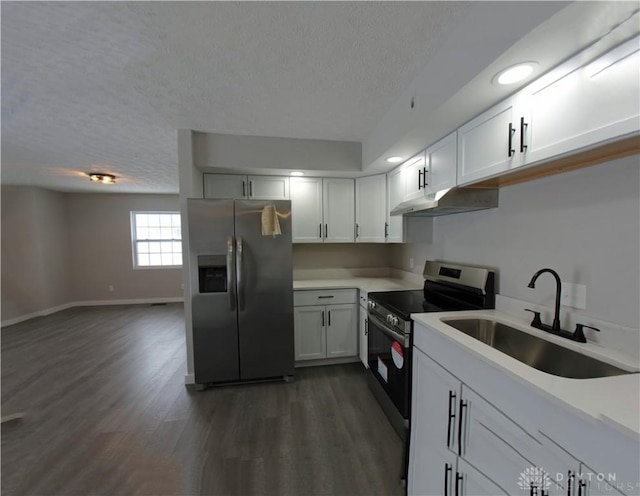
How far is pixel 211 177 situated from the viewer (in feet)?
9.35

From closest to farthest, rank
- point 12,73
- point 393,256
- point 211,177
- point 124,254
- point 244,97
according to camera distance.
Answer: point 12,73 → point 244,97 → point 211,177 → point 393,256 → point 124,254

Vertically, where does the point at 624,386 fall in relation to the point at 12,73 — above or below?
below

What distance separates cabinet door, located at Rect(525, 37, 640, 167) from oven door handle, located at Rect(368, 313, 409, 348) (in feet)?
3.98

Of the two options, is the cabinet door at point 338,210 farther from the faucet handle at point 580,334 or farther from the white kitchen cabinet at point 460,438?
the faucet handle at point 580,334

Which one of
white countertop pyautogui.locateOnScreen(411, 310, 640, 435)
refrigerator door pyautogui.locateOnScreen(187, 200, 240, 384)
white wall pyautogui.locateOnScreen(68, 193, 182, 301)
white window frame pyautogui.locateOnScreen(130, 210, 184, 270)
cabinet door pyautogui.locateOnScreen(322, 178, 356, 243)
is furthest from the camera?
white window frame pyautogui.locateOnScreen(130, 210, 184, 270)

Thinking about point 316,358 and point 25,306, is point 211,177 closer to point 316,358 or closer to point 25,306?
point 316,358

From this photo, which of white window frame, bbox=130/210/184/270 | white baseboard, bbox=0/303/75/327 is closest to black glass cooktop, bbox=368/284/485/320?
white window frame, bbox=130/210/184/270

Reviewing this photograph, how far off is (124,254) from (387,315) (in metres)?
6.26

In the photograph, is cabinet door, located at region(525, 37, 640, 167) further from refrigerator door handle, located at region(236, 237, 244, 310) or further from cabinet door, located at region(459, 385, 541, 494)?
refrigerator door handle, located at region(236, 237, 244, 310)

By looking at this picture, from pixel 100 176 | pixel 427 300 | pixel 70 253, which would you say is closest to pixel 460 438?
pixel 427 300

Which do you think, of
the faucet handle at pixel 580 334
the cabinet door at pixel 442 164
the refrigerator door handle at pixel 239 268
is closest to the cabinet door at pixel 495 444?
the faucet handle at pixel 580 334

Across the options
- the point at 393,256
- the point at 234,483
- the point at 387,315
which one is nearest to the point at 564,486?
the point at 387,315

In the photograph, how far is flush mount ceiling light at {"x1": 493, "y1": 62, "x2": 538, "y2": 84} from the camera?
1.08 metres

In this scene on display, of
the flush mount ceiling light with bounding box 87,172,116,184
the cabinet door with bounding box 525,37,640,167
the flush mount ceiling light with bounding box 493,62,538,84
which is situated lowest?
the cabinet door with bounding box 525,37,640,167
